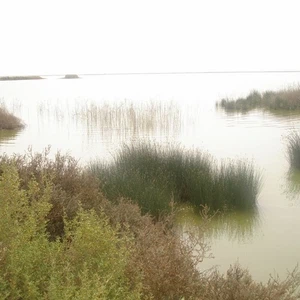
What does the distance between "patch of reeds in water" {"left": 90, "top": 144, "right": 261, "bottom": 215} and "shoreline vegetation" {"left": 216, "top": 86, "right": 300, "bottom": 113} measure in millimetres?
18728

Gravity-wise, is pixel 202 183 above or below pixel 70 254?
below

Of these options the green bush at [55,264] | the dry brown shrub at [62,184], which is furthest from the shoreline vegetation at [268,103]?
the green bush at [55,264]

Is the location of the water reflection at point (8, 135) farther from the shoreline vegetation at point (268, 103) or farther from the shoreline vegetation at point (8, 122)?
the shoreline vegetation at point (268, 103)

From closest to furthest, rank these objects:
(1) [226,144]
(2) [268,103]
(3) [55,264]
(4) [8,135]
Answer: (3) [55,264] < (1) [226,144] < (4) [8,135] < (2) [268,103]

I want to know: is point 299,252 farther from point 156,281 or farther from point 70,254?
point 70,254

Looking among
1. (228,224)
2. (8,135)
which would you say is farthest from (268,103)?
(228,224)

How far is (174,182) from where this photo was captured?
7.56 meters

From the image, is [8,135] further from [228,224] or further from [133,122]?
[228,224]

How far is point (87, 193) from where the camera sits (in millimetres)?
5402

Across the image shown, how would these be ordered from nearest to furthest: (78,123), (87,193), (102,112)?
(87,193) → (102,112) → (78,123)

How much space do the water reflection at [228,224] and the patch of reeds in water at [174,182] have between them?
174 millimetres

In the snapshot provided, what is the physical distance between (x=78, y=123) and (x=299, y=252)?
15.7m

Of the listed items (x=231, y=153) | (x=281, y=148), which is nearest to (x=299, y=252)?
(x=231, y=153)

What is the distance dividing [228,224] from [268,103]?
21423mm
